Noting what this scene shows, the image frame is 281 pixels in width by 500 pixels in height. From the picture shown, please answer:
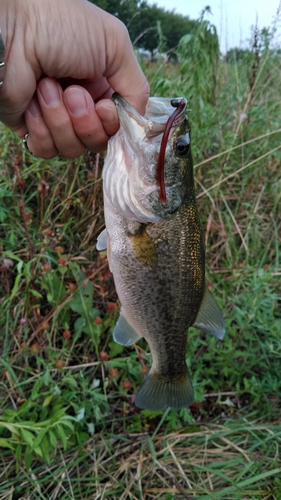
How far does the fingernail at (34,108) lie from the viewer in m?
1.43

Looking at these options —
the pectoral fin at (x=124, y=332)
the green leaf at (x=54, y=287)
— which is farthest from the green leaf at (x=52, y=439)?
the green leaf at (x=54, y=287)

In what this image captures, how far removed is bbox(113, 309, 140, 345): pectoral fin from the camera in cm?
160

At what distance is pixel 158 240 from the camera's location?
1416mm

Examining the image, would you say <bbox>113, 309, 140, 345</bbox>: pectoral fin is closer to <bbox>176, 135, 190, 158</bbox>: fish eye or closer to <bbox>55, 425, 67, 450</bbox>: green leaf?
<bbox>55, 425, 67, 450</bbox>: green leaf

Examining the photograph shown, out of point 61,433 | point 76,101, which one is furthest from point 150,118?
point 61,433

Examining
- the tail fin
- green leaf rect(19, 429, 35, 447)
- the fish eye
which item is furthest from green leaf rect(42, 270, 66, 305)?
the fish eye

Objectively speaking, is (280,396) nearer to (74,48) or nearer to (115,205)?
(115,205)

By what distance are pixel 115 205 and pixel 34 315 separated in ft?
4.08

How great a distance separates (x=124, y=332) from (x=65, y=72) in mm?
987

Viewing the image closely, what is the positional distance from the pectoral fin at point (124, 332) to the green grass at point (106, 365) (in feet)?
1.62

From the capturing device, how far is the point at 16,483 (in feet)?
6.29

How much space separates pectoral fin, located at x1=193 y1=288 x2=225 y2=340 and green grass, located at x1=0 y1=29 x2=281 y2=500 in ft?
1.73

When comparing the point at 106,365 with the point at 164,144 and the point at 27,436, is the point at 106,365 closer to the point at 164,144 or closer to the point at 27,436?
the point at 27,436

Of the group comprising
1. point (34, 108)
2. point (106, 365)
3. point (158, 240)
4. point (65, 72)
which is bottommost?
point (106, 365)
